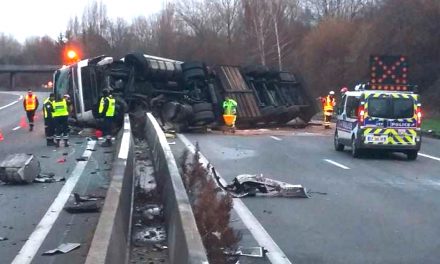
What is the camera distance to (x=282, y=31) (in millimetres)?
83938

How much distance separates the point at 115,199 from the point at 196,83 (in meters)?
24.8

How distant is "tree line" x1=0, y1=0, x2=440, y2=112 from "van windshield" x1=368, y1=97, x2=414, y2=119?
16265mm

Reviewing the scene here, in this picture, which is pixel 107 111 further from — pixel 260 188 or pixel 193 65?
pixel 260 188

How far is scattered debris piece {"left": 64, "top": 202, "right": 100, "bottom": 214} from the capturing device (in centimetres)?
1175

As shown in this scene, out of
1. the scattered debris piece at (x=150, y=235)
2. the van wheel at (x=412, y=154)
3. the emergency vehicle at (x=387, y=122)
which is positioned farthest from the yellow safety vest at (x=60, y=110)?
the scattered debris piece at (x=150, y=235)

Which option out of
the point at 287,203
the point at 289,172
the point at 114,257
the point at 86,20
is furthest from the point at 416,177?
the point at 86,20

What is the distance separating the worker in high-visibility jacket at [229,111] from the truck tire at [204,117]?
96 centimetres

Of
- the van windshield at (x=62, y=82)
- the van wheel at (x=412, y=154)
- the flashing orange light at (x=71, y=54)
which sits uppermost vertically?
the flashing orange light at (x=71, y=54)

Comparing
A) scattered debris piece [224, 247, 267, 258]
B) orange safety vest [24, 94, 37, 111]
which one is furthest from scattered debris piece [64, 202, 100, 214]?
orange safety vest [24, 94, 37, 111]

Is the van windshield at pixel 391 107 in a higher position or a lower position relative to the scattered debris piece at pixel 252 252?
higher

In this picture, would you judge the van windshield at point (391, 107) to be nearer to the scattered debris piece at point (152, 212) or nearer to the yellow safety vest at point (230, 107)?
the yellow safety vest at point (230, 107)

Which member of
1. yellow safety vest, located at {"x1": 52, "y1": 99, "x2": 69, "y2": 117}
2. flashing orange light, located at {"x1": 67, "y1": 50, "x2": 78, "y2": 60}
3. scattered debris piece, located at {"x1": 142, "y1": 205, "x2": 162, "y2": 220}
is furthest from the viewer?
flashing orange light, located at {"x1": 67, "y1": 50, "x2": 78, "y2": 60}

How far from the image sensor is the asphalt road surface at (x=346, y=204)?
9555 millimetres

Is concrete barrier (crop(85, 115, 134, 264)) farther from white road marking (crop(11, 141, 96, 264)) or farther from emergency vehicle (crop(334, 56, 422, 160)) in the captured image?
emergency vehicle (crop(334, 56, 422, 160))
